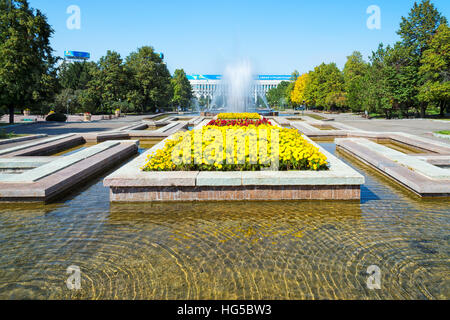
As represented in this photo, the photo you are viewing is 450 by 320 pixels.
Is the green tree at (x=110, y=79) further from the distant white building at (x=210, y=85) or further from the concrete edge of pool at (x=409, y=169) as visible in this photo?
the distant white building at (x=210, y=85)

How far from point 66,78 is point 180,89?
24466 millimetres

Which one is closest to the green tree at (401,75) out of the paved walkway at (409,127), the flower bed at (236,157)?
the paved walkway at (409,127)

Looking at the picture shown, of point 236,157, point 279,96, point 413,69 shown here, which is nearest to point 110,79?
point 413,69

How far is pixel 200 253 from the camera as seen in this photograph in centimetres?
449

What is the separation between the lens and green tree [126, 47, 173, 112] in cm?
5406

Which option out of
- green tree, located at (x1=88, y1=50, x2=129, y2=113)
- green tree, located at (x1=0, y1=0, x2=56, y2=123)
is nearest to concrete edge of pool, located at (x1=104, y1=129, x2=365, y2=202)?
green tree, located at (x1=0, y1=0, x2=56, y2=123)

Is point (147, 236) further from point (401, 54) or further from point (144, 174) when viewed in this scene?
point (401, 54)

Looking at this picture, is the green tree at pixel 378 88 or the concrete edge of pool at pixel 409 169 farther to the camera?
the green tree at pixel 378 88

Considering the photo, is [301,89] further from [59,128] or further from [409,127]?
[59,128]

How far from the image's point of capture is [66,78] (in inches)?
2496

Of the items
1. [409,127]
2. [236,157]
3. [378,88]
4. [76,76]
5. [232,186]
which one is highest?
[76,76]

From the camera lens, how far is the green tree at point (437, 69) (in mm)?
33375

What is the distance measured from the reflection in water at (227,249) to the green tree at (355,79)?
4109 cm

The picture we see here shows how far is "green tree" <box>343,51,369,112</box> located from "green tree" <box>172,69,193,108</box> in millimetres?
36885
